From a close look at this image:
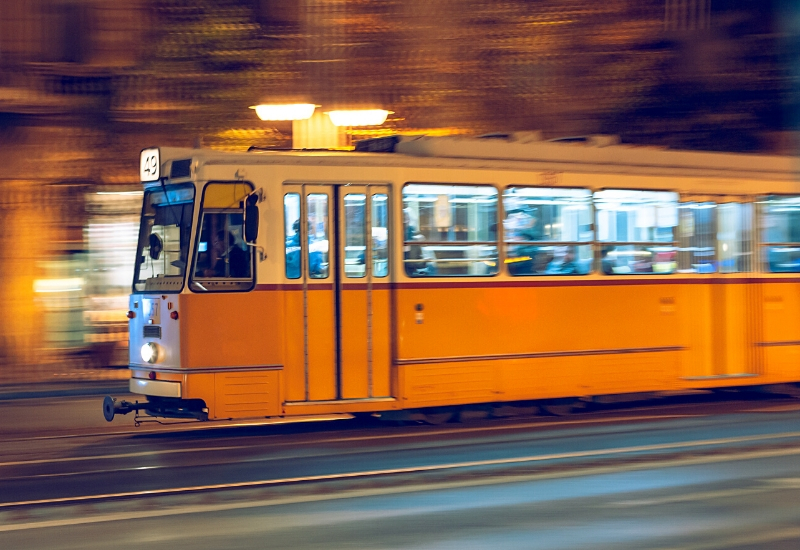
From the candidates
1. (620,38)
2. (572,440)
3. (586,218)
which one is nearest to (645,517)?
(572,440)

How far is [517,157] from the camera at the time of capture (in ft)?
41.6

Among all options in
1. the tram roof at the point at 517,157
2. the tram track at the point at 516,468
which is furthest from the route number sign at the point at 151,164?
the tram track at the point at 516,468

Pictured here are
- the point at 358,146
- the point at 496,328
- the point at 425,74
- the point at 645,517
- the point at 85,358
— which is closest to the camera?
the point at 645,517

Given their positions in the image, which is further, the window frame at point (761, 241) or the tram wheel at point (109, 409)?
the window frame at point (761, 241)

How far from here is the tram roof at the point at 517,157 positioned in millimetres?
11508

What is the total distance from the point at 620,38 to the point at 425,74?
4.01 m

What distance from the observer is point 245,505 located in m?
7.77

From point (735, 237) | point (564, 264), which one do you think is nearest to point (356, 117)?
point (564, 264)

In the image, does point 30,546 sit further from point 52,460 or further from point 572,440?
point 572,440

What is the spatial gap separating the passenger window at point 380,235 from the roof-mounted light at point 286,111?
5937 millimetres

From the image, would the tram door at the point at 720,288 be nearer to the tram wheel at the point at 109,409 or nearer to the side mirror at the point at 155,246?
the side mirror at the point at 155,246

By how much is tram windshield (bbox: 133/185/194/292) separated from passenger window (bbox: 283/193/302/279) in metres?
0.93

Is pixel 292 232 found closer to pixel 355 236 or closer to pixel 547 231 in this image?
pixel 355 236

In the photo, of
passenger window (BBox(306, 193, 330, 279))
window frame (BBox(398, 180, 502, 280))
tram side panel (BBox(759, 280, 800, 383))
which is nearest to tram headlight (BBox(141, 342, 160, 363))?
passenger window (BBox(306, 193, 330, 279))
